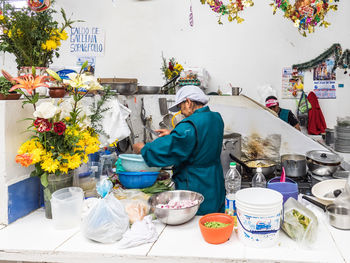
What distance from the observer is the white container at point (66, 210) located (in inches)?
65.4

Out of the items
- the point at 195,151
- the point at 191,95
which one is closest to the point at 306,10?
the point at 191,95

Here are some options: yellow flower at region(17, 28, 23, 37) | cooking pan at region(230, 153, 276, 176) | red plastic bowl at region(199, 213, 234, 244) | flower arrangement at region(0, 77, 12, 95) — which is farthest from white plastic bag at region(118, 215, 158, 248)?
cooking pan at region(230, 153, 276, 176)

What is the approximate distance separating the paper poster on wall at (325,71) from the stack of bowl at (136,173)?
373cm

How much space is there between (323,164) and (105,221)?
2159 millimetres

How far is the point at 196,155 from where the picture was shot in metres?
2.26

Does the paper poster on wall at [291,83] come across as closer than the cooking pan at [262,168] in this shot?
No

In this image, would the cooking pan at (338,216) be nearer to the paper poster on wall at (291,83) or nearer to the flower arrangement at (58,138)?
the flower arrangement at (58,138)

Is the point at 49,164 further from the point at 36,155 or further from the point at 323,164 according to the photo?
the point at 323,164

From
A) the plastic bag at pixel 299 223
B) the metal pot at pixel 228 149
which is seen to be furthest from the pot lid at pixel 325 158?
the plastic bag at pixel 299 223

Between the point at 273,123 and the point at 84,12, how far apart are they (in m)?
4.06

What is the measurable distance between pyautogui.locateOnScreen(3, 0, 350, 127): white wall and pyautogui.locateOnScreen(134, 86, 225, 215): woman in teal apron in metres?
2.81

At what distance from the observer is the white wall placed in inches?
193

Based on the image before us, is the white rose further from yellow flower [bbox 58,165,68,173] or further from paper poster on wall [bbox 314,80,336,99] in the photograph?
paper poster on wall [bbox 314,80,336,99]

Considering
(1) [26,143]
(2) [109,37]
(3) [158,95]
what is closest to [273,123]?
(3) [158,95]
